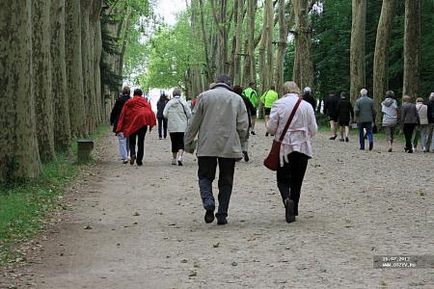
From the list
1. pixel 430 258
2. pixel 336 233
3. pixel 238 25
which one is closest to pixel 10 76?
pixel 336 233

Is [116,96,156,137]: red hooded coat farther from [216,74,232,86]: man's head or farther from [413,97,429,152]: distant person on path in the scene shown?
[413,97,429,152]: distant person on path

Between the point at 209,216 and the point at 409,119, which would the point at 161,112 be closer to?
the point at 409,119

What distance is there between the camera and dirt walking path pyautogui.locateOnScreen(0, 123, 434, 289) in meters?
7.53

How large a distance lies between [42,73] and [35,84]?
27cm

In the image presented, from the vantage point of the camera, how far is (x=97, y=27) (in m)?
36.8

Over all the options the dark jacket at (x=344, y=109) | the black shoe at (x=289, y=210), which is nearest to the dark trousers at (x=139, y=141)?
the black shoe at (x=289, y=210)

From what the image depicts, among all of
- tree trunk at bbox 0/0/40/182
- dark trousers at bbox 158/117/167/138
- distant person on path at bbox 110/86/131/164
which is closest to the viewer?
tree trunk at bbox 0/0/40/182

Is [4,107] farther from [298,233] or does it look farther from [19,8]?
[298,233]

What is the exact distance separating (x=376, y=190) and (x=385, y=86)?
20.8 meters

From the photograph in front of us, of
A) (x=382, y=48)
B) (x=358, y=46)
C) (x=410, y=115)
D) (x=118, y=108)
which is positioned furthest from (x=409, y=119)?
(x=358, y=46)

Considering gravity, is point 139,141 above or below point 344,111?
below
